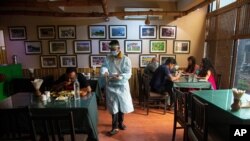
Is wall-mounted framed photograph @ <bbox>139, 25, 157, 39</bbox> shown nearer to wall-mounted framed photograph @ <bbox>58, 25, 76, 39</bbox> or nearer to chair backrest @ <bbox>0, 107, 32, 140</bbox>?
wall-mounted framed photograph @ <bbox>58, 25, 76, 39</bbox>

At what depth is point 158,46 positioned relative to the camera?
195 inches

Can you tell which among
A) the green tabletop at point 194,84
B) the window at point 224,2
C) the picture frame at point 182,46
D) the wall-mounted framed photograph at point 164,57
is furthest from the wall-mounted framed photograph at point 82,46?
the window at point 224,2

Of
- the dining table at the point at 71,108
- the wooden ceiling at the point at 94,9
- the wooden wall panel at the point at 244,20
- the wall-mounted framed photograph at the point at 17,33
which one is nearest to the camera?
the dining table at the point at 71,108

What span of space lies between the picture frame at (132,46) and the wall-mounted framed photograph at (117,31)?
20 centimetres

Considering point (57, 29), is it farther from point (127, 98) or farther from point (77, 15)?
point (127, 98)

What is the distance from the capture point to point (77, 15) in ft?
15.2

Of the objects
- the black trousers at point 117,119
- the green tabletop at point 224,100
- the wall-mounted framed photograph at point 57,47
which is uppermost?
the wall-mounted framed photograph at point 57,47

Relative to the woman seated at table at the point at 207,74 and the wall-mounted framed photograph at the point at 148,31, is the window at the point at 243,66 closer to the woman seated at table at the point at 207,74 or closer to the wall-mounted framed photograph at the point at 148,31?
the woman seated at table at the point at 207,74

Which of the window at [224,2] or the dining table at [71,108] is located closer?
the dining table at [71,108]

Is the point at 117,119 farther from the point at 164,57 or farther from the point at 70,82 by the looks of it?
the point at 164,57

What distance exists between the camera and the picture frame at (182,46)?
4957 millimetres

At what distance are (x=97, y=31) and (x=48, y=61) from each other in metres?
1.65

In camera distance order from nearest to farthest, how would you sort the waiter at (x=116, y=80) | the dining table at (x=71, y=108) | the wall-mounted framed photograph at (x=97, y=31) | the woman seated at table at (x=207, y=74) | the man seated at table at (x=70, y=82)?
the dining table at (x=71, y=108) → the man seated at table at (x=70, y=82) → the waiter at (x=116, y=80) → the woman seated at table at (x=207, y=74) → the wall-mounted framed photograph at (x=97, y=31)

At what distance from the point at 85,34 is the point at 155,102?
266 centimetres
